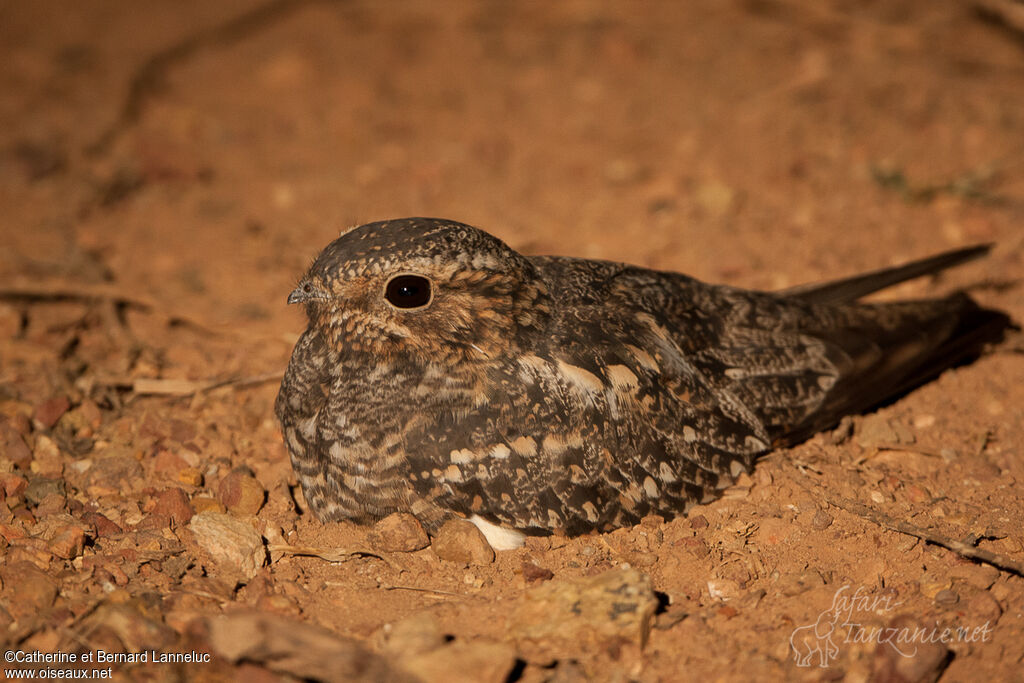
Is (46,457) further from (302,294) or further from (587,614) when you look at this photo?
(587,614)

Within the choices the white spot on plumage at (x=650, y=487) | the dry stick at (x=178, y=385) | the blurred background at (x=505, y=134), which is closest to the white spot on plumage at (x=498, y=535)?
the white spot on plumage at (x=650, y=487)

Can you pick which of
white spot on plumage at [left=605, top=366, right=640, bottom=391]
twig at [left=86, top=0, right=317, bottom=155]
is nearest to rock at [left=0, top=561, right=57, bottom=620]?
white spot on plumage at [left=605, top=366, right=640, bottom=391]

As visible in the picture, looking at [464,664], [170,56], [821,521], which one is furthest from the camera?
[170,56]

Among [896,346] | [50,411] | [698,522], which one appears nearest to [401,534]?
[698,522]

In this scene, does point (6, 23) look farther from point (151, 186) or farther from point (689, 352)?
point (689, 352)

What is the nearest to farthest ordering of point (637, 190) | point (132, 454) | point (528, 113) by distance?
point (132, 454) < point (637, 190) < point (528, 113)

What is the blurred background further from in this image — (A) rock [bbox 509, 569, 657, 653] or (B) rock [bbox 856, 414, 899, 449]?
(A) rock [bbox 509, 569, 657, 653]

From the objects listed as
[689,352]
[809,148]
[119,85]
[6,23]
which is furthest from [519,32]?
[689,352]
